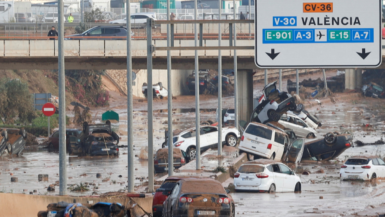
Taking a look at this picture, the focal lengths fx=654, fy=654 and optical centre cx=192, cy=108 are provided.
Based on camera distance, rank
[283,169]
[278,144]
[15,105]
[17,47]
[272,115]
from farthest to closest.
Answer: [15,105] < [17,47] < [272,115] < [278,144] < [283,169]

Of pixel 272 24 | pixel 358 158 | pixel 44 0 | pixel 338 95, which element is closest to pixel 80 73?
pixel 338 95

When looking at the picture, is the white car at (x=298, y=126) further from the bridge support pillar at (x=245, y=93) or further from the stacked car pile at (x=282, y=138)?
the bridge support pillar at (x=245, y=93)

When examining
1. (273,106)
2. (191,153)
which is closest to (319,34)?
(191,153)

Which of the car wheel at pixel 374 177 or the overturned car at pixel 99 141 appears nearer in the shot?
the car wheel at pixel 374 177

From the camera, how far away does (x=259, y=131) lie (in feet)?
111

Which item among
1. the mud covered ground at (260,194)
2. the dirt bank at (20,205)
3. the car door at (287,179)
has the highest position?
the dirt bank at (20,205)

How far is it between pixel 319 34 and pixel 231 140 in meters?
25.0

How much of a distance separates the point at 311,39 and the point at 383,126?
47536 mm

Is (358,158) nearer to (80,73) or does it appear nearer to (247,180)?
(247,180)

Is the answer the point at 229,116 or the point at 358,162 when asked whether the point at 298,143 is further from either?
the point at 229,116

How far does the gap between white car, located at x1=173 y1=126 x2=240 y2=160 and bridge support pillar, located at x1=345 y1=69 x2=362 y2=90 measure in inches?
2191

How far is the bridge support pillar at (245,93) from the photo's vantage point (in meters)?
48.7

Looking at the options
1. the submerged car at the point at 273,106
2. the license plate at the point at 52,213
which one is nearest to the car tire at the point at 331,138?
the submerged car at the point at 273,106

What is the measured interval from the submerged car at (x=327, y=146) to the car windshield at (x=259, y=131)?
4.14 metres
